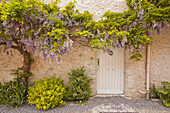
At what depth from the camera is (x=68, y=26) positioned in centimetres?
306

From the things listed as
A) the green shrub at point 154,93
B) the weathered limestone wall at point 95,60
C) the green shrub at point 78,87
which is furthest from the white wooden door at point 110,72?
the green shrub at point 154,93

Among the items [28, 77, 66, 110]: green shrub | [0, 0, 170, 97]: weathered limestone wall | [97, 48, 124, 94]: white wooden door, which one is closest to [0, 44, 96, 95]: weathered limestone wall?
[0, 0, 170, 97]: weathered limestone wall

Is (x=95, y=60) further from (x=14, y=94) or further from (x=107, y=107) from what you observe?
(x=14, y=94)

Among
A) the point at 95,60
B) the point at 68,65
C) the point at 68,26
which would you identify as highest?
the point at 68,26

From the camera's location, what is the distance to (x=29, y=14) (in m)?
2.39

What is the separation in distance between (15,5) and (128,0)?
346 cm

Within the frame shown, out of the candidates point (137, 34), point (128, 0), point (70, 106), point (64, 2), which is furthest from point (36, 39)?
point (128, 0)

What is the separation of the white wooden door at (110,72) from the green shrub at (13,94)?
2745 millimetres

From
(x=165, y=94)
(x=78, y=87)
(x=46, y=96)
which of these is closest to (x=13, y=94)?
(x=46, y=96)

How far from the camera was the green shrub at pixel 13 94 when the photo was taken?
2.79 metres

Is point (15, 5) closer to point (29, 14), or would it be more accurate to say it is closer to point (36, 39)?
point (29, 14)

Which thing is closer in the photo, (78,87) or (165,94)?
(78,87)

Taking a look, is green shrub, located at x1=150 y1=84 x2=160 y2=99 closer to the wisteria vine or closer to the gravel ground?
the gravel ground

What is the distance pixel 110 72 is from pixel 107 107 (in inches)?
51.7
